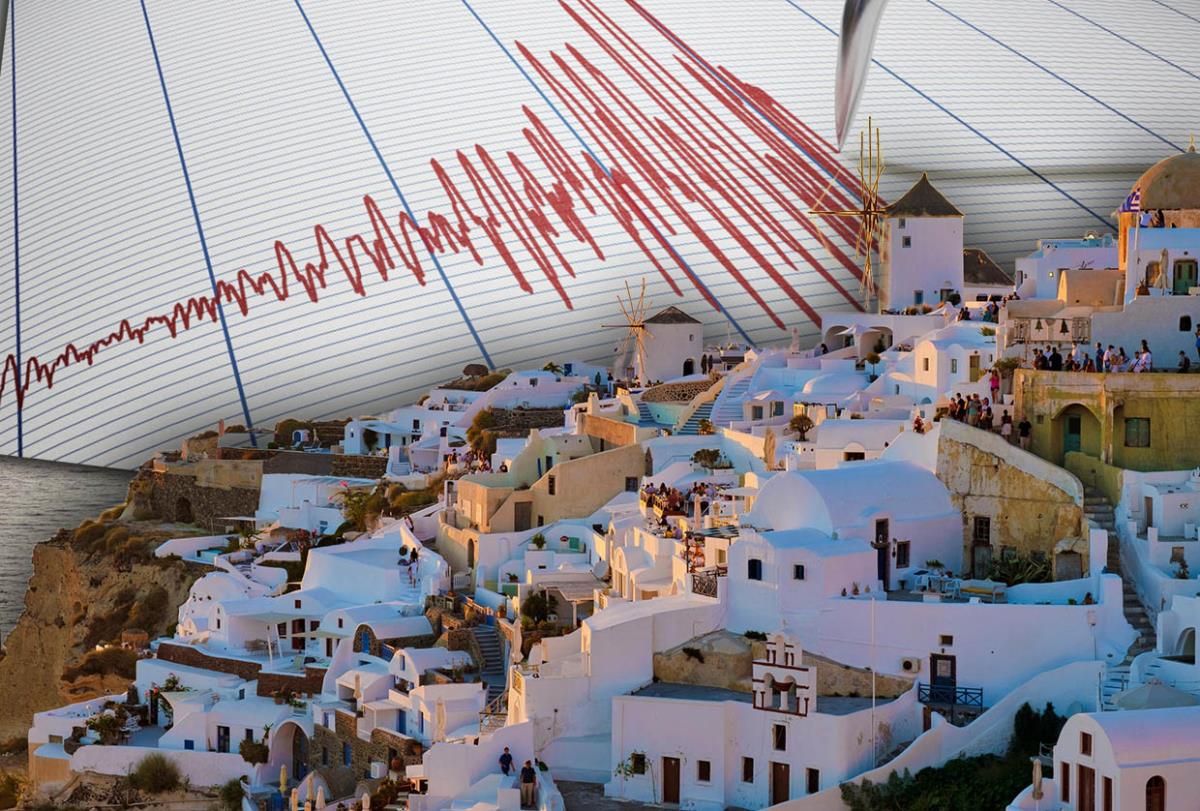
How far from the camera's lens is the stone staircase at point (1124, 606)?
17.9 metres

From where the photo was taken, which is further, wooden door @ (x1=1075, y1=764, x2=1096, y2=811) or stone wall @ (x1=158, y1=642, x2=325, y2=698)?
stone wall @ (x1=158, y1=642, x2=325, y2=698)

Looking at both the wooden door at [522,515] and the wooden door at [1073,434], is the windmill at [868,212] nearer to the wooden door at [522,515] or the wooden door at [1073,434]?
the wooden door at [522,515]

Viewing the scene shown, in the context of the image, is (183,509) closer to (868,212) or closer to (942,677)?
(868,212)

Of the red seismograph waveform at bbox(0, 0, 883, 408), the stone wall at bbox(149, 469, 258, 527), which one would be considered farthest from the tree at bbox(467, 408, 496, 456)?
the red seismograph waveform at bbox(0, 0, 883, 408)

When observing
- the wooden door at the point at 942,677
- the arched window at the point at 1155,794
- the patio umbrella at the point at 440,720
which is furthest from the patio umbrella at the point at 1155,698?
the patio umbrella at the point at 440,720

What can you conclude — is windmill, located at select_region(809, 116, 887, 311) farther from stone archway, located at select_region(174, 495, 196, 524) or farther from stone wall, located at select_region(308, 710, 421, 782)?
stone wall, located at select_region(308, 710, 421, 782)

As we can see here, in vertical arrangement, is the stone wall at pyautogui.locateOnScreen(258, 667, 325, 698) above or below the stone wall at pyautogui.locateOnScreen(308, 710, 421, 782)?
above

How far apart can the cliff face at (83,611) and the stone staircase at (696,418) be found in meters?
6.08

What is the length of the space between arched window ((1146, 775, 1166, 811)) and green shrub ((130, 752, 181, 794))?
9934 millimetres

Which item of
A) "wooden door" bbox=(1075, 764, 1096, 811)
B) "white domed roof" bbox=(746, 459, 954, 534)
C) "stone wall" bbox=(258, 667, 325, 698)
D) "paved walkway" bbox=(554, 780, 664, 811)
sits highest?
"white domed roof" bbox=(746, 459, 954, 534)

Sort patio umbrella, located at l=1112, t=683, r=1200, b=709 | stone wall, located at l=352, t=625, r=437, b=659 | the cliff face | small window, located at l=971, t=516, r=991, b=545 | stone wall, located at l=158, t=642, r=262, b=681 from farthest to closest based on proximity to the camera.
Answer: the cliff face, stone wall, located at l=158, t=642, r=262, b=681, stone wall, located at l=352, t=625, r=437, b=659, small window, located at l=971, t=516, r=991, b=545, patio umbrella, located at l=1112, t=683, r=1200, b=709

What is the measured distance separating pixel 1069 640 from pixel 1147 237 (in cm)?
492

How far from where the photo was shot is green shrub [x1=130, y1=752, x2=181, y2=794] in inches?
884

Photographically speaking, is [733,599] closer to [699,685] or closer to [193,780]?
[699,685]
